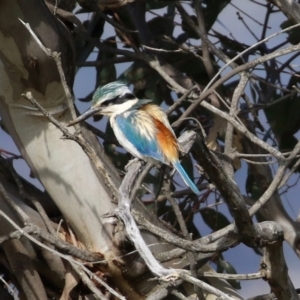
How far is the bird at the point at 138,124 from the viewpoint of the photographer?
6.31ft

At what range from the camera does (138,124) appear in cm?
204

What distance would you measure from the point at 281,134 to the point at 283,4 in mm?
707

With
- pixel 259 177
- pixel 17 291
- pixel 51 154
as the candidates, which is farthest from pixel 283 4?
pixel 17 291

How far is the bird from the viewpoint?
192cm

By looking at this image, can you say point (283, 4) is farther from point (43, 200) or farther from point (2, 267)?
point (2, 267)

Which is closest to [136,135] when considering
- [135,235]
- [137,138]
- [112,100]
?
[137,138]

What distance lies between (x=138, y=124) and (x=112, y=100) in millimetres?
120

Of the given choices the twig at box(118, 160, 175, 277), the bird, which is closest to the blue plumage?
the bird

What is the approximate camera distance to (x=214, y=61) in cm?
294

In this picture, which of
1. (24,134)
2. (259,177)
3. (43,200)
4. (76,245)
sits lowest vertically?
(259,177)

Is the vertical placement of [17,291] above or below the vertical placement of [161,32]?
below

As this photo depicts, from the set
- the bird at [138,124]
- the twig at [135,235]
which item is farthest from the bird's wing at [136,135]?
the twig at [135,235]

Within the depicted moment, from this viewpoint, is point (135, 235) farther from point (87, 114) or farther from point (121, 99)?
point (121, 99)

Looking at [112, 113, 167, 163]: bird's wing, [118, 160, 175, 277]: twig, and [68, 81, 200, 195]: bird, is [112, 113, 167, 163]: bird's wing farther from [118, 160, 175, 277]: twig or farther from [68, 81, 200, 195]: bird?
[118, 160, 175, 277]: twig
